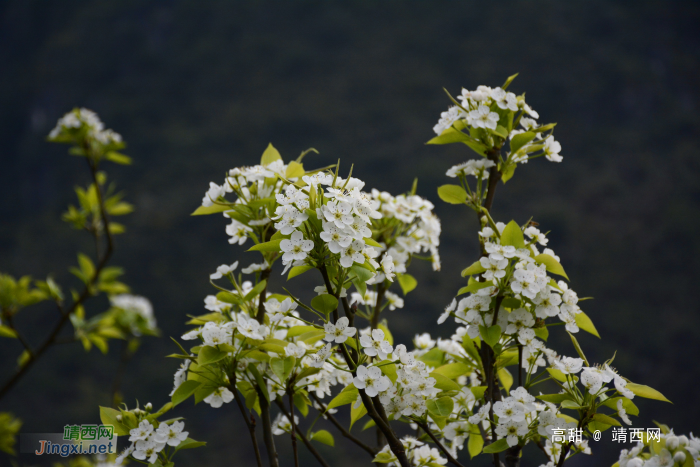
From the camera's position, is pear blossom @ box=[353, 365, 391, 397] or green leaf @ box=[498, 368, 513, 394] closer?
pear blossom @ box=[353, 365, 391, 397]

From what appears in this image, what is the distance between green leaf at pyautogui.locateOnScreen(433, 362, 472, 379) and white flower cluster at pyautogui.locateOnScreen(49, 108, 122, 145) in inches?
68.6

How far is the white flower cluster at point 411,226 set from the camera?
149cm

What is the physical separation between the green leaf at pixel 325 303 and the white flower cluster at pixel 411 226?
0.56m

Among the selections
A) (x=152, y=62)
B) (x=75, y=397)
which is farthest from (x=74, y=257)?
(x=152, y=62)

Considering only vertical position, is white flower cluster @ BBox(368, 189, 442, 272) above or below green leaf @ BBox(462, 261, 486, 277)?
above

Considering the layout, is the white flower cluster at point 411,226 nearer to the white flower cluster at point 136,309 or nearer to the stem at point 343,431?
the stem at point 343,431

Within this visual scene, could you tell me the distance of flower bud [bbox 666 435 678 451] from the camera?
2.84ft

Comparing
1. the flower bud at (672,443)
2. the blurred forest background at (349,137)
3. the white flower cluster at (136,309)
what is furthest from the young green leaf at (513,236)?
the blurred forest background at (349,137)

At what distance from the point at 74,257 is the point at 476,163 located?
38636 mm

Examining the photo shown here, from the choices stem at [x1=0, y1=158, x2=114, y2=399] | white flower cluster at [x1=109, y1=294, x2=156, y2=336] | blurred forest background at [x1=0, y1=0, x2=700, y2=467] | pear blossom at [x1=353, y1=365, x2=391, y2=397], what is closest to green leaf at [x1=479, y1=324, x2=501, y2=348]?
pear blossom at [x1=353, y1=365, x2=391, y2=397]

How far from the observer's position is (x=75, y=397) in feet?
93.5

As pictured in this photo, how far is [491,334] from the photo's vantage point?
103 cm

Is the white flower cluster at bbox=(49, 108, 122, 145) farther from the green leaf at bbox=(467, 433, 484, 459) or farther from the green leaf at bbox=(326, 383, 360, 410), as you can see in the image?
the green leaf at bbox=(467, 433, 484, 459)

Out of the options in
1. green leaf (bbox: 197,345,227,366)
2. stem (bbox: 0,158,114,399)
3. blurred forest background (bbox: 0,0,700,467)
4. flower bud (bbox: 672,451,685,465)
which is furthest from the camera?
blurred forest background (bbox: 0,0,700,467)
